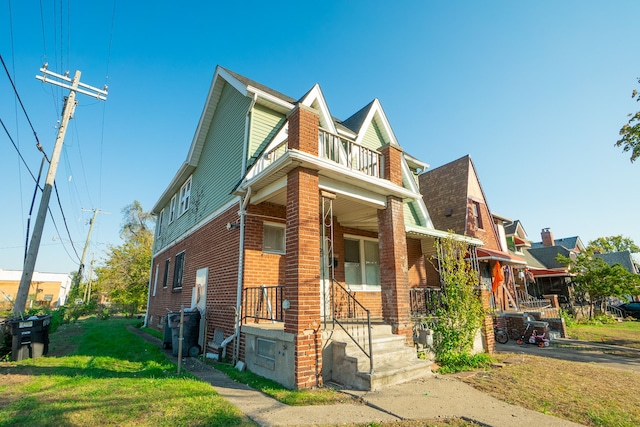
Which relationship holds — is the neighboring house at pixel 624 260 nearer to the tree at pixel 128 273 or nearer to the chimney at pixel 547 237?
the chimney at pixel 547 237

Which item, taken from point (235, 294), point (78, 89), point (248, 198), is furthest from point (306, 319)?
point (78, 89)

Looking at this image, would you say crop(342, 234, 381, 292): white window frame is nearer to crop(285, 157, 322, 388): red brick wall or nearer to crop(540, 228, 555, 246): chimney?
crop(285, 157, 322, 388): red brick wall

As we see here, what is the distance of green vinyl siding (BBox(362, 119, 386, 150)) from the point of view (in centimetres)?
1102

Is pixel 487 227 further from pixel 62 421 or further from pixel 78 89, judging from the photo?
pixel 78 89

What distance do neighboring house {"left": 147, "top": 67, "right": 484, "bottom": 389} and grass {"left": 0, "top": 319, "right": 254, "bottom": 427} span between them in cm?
136

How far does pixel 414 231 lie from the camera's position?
10.1m

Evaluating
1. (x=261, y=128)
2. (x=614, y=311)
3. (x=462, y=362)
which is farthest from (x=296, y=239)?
(x=614, y=311)

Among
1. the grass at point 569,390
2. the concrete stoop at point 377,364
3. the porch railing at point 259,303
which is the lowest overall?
the grass at point 569,390

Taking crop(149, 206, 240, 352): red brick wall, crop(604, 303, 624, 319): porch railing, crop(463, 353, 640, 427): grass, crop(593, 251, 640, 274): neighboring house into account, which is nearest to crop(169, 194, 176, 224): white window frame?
crop(149, 206, 240, 352): red brick wall

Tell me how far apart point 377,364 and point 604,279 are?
69.5 ft

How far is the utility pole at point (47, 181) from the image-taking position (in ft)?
30.7

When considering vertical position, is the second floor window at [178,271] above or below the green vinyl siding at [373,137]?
below

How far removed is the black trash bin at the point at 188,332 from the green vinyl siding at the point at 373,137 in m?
7.84

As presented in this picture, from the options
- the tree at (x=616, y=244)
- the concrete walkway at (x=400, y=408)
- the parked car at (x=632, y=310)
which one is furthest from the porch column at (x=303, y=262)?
the tree at (x=616, y=244)
